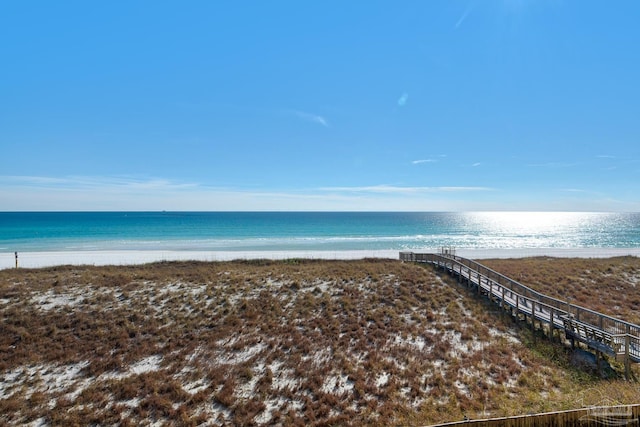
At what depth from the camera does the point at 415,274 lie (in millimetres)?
19406

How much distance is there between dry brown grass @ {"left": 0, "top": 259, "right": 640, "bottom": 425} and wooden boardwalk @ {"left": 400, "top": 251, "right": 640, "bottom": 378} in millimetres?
912

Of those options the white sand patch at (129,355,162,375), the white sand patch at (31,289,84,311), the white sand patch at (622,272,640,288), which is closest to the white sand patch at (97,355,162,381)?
the white sand patch at (129,355,162,375)

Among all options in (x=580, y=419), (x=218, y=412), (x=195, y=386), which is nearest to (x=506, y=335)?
(x=580, y=419)

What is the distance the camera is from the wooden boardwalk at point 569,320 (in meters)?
9.57

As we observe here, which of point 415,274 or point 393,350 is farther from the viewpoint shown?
point 415,274

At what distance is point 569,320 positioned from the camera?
11.1 metres

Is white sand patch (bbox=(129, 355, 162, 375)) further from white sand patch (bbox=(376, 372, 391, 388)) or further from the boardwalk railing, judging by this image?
the boardwalk railing

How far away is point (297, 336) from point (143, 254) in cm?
3189

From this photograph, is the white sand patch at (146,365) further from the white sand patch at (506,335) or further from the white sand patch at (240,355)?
the white sand patch at (506,335)

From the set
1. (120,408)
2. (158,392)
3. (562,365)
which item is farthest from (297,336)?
(562,365)

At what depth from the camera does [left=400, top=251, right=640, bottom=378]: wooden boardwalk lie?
9570 millimetres

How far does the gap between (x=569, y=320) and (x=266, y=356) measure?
1125cm

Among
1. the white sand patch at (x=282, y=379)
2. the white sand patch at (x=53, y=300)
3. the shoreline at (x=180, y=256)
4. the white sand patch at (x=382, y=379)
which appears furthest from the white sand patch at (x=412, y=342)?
the shoreline at (x=180, y=256)

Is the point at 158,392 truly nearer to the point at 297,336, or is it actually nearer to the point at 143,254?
the point at 297,336
